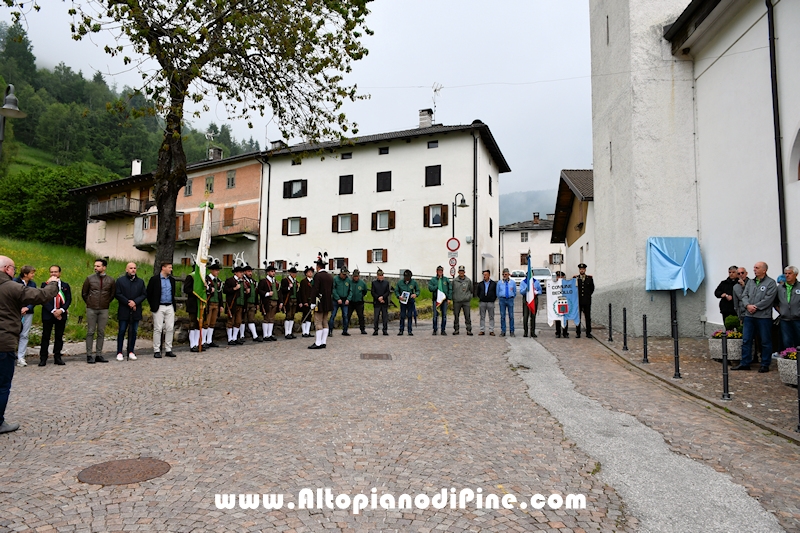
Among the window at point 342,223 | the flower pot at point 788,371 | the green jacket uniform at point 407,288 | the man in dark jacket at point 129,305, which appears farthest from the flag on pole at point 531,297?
the window at point 342,223

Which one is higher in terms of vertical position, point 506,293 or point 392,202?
point 392,202

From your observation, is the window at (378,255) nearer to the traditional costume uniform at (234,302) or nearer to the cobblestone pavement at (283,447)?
the traditional costume uniform at (234,302)

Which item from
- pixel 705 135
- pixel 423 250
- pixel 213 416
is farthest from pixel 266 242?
pixel 213 416

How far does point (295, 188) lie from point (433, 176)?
1142cm

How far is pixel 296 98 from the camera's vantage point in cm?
1523

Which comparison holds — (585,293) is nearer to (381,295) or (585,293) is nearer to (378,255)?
(381,295)

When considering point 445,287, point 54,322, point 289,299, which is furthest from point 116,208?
point 54,322

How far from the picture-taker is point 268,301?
15.0m

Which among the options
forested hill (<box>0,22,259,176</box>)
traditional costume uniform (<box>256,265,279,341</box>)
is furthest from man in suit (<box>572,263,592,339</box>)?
forested hill (<box>0,22,259,176</box>)

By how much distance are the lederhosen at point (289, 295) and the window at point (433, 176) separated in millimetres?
22669

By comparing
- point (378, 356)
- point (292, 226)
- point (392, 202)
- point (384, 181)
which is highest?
point (384, 181)

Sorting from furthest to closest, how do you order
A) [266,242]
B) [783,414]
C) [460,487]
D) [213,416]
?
[266,242] → [783,414] → [213,416] → [460,487]

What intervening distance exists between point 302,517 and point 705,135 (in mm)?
14703

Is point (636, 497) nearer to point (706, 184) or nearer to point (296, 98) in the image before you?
point (706, 184)
